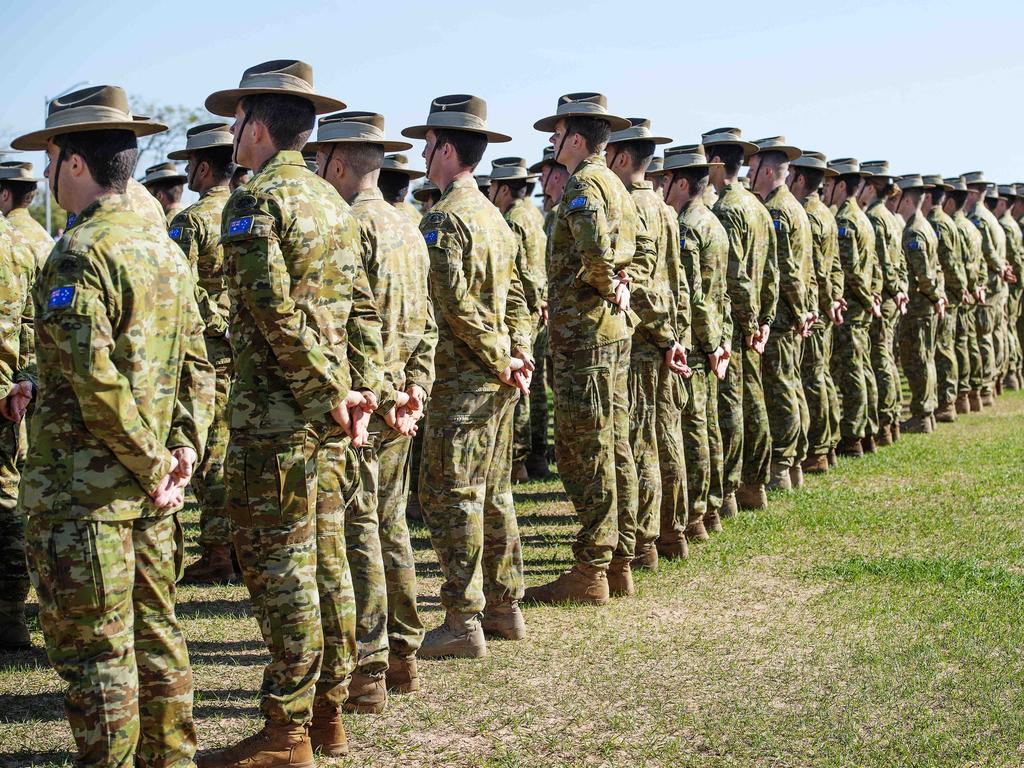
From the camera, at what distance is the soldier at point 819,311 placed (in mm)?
12086

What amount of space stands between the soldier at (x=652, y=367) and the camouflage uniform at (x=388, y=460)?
2.27 metres

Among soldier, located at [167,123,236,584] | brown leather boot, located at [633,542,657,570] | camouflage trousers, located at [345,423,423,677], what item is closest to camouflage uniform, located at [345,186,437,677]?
camouflage trousers, located at [345,423,423,677]

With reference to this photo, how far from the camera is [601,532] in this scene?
24.9 feet

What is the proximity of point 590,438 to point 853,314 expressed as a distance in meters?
6.50

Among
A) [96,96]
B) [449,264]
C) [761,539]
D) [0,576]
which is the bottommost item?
[761,539]

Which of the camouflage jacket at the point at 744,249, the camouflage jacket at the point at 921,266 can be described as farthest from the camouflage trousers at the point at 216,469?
the camouflage jacket at the point at 921,266

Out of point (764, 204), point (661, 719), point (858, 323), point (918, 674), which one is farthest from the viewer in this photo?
point (858, 323)

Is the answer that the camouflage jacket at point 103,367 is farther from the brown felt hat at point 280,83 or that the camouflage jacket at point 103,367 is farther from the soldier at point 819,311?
the soldier at point 819,311

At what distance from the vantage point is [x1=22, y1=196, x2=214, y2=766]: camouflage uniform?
12.9 feet

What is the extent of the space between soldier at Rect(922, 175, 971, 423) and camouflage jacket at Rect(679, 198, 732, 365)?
24.8 feet

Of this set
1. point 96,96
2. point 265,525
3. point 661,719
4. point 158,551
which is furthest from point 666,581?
point 96,96

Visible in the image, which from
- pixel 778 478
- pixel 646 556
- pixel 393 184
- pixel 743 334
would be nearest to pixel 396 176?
pixel 393 184

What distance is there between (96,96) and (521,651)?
12.2 feet

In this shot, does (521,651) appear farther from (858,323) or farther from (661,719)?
(858,323)
